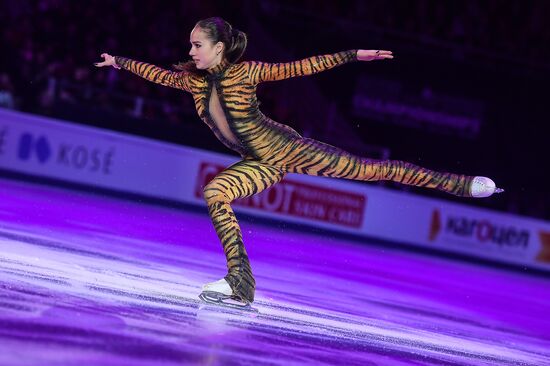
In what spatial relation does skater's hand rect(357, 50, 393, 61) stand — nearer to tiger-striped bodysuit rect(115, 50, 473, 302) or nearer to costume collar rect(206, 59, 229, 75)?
tiger-striped bodysuit rect(115, 50, 473, 302)

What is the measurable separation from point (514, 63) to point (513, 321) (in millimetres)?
12117

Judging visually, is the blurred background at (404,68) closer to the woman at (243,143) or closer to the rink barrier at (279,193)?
the rink barrier at (279,193)

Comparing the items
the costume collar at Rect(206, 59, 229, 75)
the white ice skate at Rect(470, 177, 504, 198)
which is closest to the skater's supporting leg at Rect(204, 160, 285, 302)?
the costume collar at Rect(206, 59, 229, 75)

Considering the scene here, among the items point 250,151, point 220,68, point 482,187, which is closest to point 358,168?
point 250,151

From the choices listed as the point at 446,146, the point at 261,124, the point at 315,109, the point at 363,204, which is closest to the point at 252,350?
the point at 261,124

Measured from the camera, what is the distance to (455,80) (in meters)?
19.1

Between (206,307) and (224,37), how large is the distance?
1519 mm

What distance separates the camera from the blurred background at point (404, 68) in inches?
688

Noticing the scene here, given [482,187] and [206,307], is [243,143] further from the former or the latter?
[482,187]

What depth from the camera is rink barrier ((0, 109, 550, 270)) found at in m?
13.7

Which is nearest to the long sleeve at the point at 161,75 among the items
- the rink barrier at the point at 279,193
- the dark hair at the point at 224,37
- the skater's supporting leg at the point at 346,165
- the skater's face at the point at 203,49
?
the dark hair at the point at 224,37

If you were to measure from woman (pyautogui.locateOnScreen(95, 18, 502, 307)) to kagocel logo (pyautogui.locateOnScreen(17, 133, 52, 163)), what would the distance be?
317 inches

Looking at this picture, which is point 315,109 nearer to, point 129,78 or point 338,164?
point 129,78

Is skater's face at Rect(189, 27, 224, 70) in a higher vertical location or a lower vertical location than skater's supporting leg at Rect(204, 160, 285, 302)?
higher
